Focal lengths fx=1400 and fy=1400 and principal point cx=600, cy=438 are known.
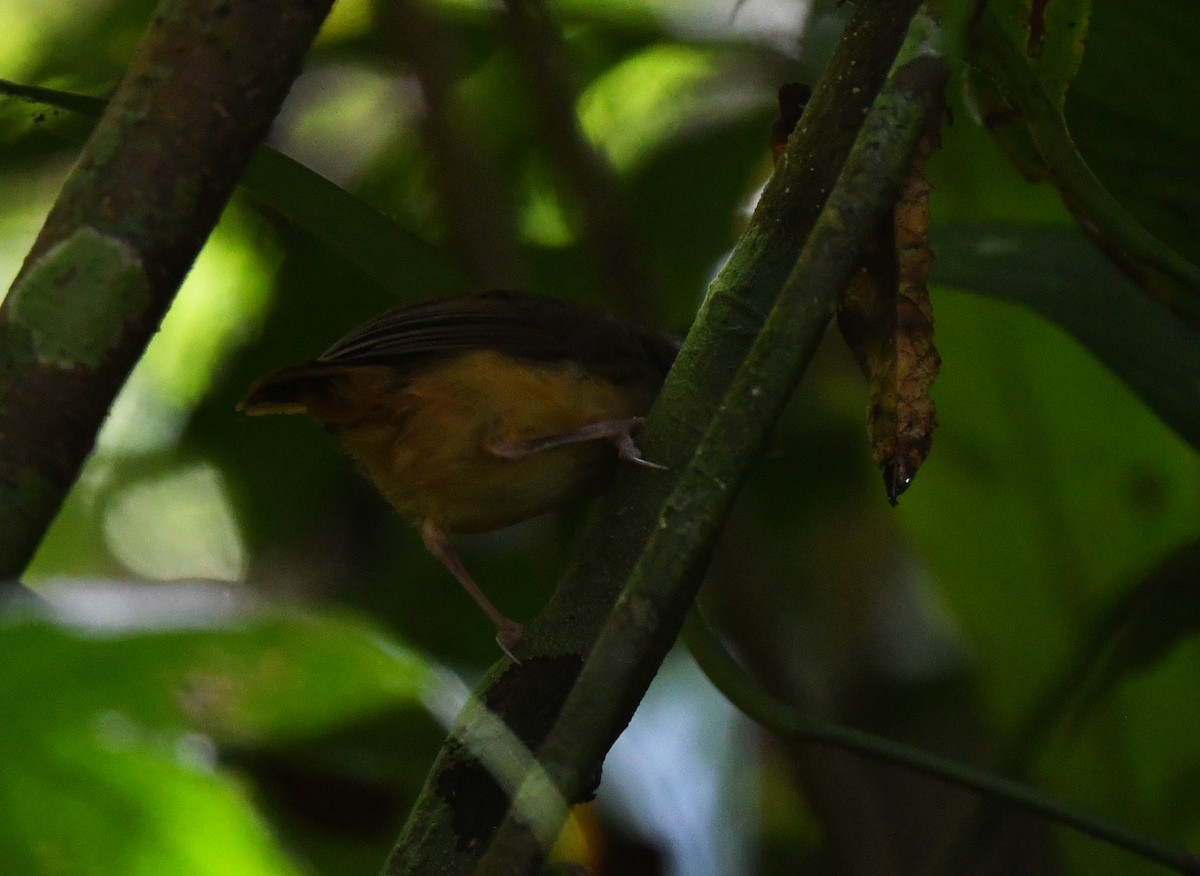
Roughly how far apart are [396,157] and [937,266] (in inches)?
54.9

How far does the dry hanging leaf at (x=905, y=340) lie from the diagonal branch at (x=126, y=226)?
21.8 inches

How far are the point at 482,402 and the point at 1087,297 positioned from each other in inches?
33.0

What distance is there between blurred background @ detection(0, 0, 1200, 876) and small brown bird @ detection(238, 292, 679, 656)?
326mm

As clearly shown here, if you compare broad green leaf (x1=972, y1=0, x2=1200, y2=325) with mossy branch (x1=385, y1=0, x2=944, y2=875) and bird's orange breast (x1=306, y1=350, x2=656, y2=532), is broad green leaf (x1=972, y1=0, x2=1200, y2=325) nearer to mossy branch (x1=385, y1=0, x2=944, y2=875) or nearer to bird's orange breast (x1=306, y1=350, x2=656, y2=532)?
mossy branch (x1=385, y1=0, x2=944, y2=875)

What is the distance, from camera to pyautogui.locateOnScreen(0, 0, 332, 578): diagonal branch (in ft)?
3.59

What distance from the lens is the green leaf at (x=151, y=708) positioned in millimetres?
451

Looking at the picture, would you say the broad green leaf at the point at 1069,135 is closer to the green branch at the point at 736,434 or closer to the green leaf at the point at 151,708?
the green branch at the point at 736,434

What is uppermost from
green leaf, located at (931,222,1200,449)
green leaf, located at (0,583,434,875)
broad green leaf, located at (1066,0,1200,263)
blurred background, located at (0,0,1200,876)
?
green leaf, located at (0,583,434,875)

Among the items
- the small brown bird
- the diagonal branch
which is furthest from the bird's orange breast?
the diagonal branch

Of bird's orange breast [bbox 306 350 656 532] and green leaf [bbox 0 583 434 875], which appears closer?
green leaf [bbox 0 583 434 875]

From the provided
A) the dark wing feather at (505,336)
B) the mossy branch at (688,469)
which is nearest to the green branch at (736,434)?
the mossy branch at (688,469)

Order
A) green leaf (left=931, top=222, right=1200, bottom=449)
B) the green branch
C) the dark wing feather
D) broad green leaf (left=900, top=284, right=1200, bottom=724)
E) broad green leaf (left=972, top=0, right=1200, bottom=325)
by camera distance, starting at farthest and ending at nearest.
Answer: broad green leaf (left=900, top=284, right=1200, bottom=724) < the dark wing feather < green leaf (left=931, top=222, right=1200, bottom=449) < broad green leaf (left=972, top=0, right=1200, bottom=325) < the green branch

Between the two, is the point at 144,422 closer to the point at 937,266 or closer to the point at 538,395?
the point at 538,395

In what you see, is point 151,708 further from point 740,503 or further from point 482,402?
point 740,503
